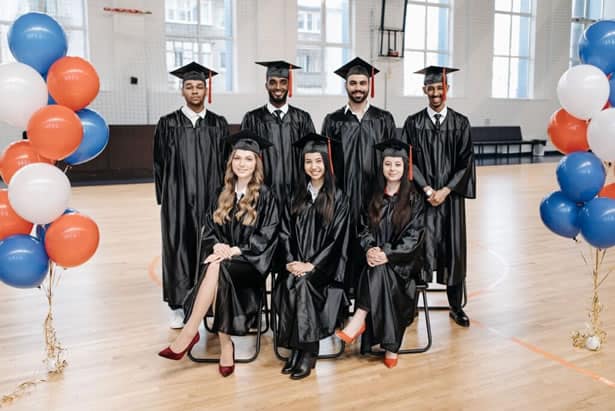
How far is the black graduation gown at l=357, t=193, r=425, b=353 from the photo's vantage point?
3.52m

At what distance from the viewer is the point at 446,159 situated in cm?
420

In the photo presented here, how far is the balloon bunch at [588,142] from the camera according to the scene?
330 cm

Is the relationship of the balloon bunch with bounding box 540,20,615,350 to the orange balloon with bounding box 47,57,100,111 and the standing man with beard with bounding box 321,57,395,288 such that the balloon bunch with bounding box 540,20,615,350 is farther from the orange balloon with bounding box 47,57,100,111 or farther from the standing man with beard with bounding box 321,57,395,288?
the orange balloon with bounding box 47,57,100,111

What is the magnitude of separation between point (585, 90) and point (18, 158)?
3103 millimetres

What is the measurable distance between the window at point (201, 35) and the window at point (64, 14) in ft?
6.18

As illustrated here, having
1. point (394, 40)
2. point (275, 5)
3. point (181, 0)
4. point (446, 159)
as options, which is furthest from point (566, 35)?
point (446, 159)

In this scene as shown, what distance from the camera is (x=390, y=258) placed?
3559mm

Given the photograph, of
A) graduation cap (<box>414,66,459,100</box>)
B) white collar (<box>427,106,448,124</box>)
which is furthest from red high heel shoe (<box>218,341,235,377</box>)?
graduation cap (<box>414,66,459,100</box>)

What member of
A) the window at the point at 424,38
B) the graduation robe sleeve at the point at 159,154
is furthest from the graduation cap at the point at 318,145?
the window at the point at 424,38

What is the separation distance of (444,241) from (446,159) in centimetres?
58

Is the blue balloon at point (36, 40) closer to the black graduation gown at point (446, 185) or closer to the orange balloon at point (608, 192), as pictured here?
the black graduation gown at point (446, 185)

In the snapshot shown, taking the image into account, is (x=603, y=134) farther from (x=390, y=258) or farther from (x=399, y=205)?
(x=390, y=258)

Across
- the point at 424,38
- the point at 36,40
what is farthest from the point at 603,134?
the point at 424,38

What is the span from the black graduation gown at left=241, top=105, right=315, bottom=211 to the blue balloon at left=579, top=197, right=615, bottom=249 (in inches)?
72.7
